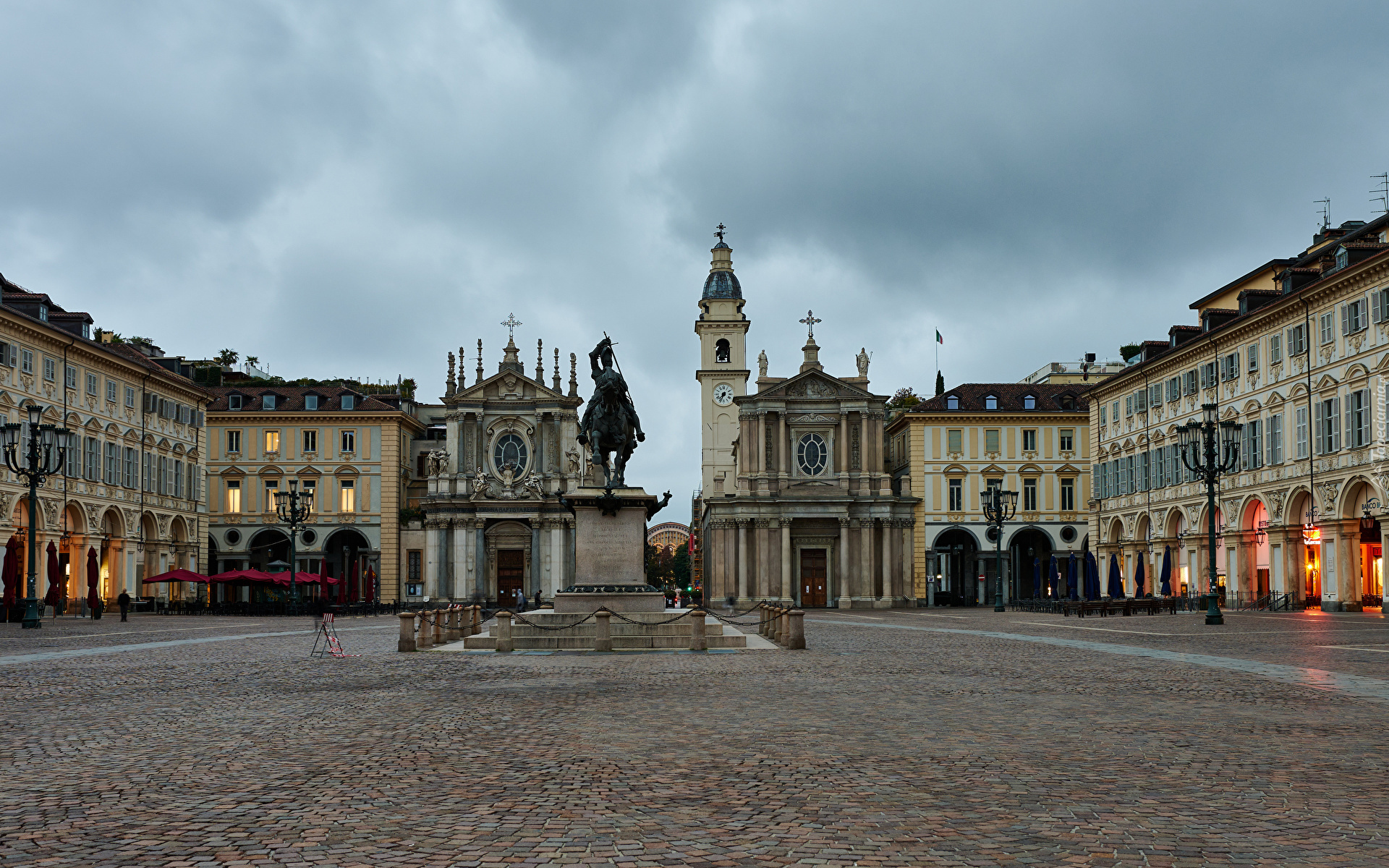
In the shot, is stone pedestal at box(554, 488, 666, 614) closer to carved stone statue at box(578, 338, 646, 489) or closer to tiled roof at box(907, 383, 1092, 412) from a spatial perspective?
carved stone statue at box(578, 338, 646, 489)

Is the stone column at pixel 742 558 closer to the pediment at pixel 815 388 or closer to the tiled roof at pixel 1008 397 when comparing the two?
the pediment at pixel 815 388

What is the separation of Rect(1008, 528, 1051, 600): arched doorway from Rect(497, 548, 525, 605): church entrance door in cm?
3168

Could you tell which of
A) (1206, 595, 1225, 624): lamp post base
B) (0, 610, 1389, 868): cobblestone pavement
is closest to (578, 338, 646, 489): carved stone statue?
(0, 610, 1389, 868): cobblestone pavement

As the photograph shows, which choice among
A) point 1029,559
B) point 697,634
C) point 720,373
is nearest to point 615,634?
point 697,634

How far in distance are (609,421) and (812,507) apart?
54.4m

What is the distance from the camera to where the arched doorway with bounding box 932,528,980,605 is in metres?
86.2

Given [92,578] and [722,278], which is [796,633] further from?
[722,278]

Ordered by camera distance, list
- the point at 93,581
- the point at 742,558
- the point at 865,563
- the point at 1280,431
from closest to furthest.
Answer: the point at 1280,431, the point at 93,581, the point at 742,558, the point at 865,563

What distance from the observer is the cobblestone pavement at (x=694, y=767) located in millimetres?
7621

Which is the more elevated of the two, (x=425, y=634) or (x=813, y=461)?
(x=813, y=461)

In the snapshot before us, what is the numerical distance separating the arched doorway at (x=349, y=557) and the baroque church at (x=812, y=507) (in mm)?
22820

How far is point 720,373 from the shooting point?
333 ft

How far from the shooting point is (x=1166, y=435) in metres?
64.6

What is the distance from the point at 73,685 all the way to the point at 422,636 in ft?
35.7
